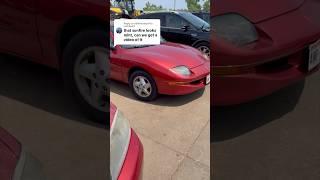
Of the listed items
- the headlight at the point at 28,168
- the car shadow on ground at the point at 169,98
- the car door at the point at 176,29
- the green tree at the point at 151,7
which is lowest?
the headlight at the point at 28,168

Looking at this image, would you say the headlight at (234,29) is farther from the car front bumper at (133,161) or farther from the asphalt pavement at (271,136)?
the car front bumper at (133,161)

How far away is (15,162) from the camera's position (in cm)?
126

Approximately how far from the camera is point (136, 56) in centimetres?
146

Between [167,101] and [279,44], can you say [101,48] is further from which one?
[279,44]

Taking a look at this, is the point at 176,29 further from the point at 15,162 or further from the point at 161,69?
the point at 15,162

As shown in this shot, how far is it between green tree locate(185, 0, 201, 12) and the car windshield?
2 cm

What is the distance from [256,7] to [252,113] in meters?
0.46

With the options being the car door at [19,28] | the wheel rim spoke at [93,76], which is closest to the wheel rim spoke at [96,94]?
the wheel rim spoke at [93,76]

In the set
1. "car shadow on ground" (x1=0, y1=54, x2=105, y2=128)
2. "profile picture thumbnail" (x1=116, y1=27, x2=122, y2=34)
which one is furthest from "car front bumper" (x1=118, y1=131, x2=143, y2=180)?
"profile picture thumbnail" (x1=116, y1=27, x2=122, y2=34)

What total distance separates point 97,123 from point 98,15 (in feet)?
Answer: 1.29

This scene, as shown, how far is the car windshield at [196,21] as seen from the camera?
1.46m

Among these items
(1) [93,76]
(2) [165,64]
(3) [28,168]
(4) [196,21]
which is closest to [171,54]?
(2) [165,64]

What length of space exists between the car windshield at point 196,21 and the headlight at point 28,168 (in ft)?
2.56

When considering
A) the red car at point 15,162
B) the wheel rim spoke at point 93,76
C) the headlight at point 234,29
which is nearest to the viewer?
the red car at point 15,162
